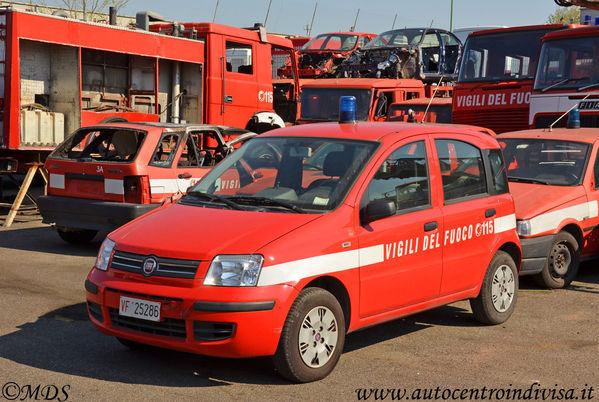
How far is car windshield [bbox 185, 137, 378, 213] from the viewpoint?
5.89 meters

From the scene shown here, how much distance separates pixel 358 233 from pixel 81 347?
2189 mm

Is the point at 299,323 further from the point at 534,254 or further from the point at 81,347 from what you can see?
the point at 534,254

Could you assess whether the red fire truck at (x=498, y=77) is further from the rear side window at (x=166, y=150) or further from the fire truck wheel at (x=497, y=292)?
the fire truck wheel at (x=497, y=292)

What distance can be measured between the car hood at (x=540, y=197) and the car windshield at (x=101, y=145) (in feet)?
14.6

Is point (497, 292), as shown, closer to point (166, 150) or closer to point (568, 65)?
point (166, 150)

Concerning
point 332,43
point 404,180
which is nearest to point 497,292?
point 404,180

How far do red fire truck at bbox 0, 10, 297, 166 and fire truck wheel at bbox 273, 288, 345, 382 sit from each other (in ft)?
28.2

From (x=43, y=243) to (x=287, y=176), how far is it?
6.02m

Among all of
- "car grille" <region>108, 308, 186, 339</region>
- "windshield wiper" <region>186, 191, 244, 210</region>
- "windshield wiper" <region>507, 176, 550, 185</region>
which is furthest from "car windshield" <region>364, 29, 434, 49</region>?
"car grille" <region>108, 308, 186, 339</region>

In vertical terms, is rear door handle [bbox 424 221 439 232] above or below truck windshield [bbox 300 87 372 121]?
below

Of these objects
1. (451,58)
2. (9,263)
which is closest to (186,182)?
(9,263)

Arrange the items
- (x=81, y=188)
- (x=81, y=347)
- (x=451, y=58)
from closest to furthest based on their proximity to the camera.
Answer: (x=81, y=347)
(x=81, y=188)
(x=451, y=58)

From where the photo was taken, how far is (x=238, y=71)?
54.7 feet
